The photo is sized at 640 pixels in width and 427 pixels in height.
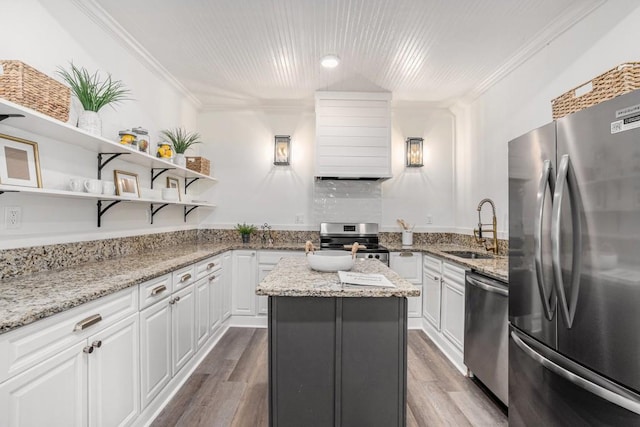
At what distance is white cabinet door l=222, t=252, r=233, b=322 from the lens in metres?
3.29

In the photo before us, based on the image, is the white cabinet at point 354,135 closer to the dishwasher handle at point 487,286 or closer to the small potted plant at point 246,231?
the small potted plant at point 246,231

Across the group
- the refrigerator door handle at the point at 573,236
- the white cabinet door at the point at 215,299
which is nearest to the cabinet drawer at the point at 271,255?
the white cabinet door at the point at 215,299

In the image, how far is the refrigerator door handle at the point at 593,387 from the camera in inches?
41.1

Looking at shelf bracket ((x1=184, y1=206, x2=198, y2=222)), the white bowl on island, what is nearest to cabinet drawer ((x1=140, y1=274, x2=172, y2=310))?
the white bowl on island

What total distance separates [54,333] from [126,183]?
1.59m

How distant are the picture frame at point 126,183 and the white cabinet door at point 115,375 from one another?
1.10m

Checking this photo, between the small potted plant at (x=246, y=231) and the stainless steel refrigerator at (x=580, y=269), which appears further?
the small potted plant at (x=246, y=231)

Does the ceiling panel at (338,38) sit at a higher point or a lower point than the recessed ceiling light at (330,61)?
higher

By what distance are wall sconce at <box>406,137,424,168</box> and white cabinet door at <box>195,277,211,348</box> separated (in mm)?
2942

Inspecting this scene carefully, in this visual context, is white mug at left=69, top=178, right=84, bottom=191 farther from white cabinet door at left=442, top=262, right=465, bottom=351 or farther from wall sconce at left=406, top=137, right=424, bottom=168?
wall sconce at left=406, top=137, right=424, bottom=168

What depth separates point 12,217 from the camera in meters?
1.63

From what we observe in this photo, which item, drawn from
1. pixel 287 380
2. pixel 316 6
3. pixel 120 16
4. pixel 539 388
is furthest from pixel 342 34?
pixel 539 388

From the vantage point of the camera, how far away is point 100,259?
2240mm

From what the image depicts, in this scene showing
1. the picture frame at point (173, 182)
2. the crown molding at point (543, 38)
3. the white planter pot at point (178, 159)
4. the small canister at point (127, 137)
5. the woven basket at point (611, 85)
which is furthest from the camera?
the picture frame at point (173, 182)
